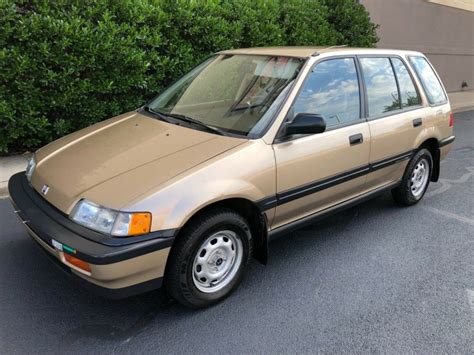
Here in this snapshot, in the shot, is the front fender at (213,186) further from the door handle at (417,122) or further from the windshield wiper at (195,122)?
the door handle at (417,122)

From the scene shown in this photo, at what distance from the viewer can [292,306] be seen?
10.00 feet

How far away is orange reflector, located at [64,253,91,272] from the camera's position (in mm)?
2453

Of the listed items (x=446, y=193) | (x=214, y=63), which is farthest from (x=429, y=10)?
(x=214, y=63)

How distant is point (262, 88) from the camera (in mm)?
3484

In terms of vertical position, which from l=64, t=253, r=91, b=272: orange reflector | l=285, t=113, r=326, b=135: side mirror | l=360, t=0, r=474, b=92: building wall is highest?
l=360, t=0, r=474, b=92: building wall

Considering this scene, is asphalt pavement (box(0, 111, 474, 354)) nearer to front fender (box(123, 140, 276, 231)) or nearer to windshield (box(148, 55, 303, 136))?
front fender (box(123, 140, 276, 231))

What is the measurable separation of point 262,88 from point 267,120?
1.35 feet

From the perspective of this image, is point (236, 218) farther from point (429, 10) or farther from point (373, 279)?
point (429, 10)

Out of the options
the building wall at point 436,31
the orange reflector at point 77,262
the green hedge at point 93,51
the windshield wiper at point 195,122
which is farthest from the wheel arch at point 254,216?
the building wall at point 436,31

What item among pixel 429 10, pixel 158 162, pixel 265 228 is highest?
pixel 429 10

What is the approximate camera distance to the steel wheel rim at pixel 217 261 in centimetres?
289

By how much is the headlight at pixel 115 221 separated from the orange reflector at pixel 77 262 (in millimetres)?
193

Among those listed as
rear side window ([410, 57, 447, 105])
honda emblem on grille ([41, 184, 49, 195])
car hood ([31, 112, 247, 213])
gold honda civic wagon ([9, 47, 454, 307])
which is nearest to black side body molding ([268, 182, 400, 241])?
gold honda civic wagon ([9, 47, 454, 307])

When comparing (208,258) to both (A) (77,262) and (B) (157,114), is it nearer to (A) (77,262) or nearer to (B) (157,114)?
(A) (77,262)
